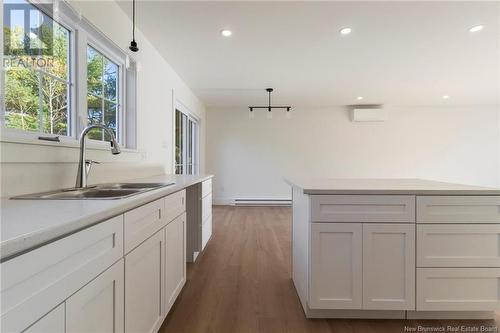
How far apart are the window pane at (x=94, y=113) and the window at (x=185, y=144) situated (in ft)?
6.85

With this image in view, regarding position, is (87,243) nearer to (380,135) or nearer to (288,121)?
(288,121)

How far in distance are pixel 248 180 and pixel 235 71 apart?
3.16 meters

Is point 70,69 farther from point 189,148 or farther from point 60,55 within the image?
point 189,148

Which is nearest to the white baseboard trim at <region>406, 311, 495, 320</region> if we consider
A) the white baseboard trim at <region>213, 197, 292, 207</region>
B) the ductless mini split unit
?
the white baseboard trim at <region>213, 197, 292, 207</region>

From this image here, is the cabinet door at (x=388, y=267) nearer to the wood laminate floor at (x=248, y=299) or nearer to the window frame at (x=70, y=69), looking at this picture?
the wood laminate floor at (x=248, y=299)

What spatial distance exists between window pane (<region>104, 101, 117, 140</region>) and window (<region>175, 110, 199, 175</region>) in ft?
6.01

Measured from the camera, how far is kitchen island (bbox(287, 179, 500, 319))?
164 cm

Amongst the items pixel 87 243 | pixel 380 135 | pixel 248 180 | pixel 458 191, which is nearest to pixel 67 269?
pixel 87 243

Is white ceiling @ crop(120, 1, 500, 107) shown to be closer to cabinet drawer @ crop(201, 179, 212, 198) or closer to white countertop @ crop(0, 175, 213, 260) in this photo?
cabinet drawer @ crop(201, 179, 212, 198)

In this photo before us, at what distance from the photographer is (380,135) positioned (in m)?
6.30

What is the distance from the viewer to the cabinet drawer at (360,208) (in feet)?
5.41

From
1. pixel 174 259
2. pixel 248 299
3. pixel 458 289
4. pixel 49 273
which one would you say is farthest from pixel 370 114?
pixel 49 273

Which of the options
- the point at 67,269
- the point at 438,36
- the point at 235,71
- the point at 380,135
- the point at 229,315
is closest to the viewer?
the point at 67,269

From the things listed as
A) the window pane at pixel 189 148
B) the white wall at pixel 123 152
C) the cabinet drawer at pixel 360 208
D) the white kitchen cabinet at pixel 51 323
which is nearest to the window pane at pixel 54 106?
the white wall at pixel 123 152
